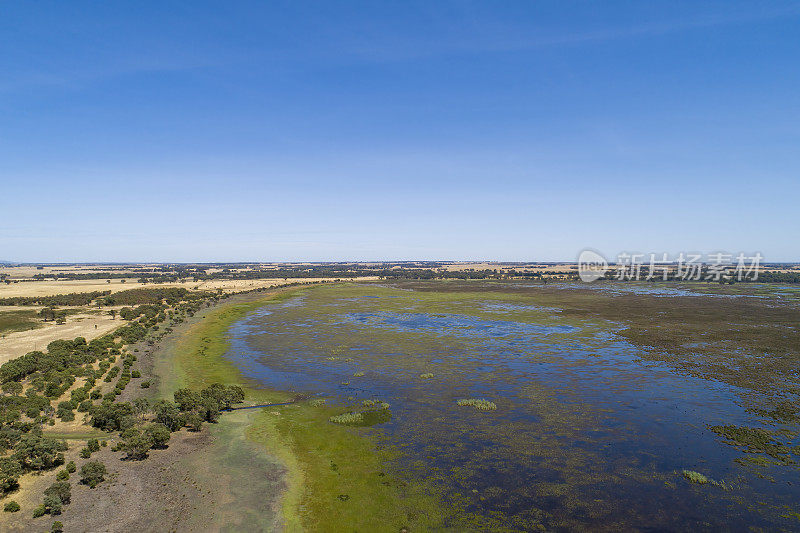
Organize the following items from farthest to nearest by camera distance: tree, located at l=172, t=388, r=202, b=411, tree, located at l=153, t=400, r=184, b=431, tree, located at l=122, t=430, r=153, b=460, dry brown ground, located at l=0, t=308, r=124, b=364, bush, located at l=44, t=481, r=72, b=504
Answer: dry brown ground, located at l=0, t=308, r=124, b=364, tree, located at l=172, t=388, r=202, b=411, tree, located at l=153, t=400, r=184, b=431, tree, located at l=122, t=430, r=153, b=460, bush, located at l=44, t=481, r=72, b=504

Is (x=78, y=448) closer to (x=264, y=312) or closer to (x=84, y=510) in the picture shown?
(x=84, y=510)

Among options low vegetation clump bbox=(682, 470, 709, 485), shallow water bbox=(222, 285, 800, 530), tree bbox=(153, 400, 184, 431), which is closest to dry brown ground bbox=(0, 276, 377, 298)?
shallow water bbox=(222, 285, 800, 530)

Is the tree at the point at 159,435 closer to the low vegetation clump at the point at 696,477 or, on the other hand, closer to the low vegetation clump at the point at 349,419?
the low vegetation clump at the point at 349,419

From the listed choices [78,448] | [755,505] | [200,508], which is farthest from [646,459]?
[78,448]

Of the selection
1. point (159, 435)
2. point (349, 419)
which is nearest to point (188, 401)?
point (159, 435)

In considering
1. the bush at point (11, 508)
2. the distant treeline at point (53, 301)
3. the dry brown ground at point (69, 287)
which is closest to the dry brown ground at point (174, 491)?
the bush at point (11, 508)

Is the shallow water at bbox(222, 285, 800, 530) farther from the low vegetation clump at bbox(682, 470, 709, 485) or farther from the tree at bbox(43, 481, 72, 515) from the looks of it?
the tree at bbox(43, 481, 72, 515)

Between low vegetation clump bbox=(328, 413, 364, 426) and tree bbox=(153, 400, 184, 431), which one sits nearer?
tree bbox=(153, 400, 184, 431)
